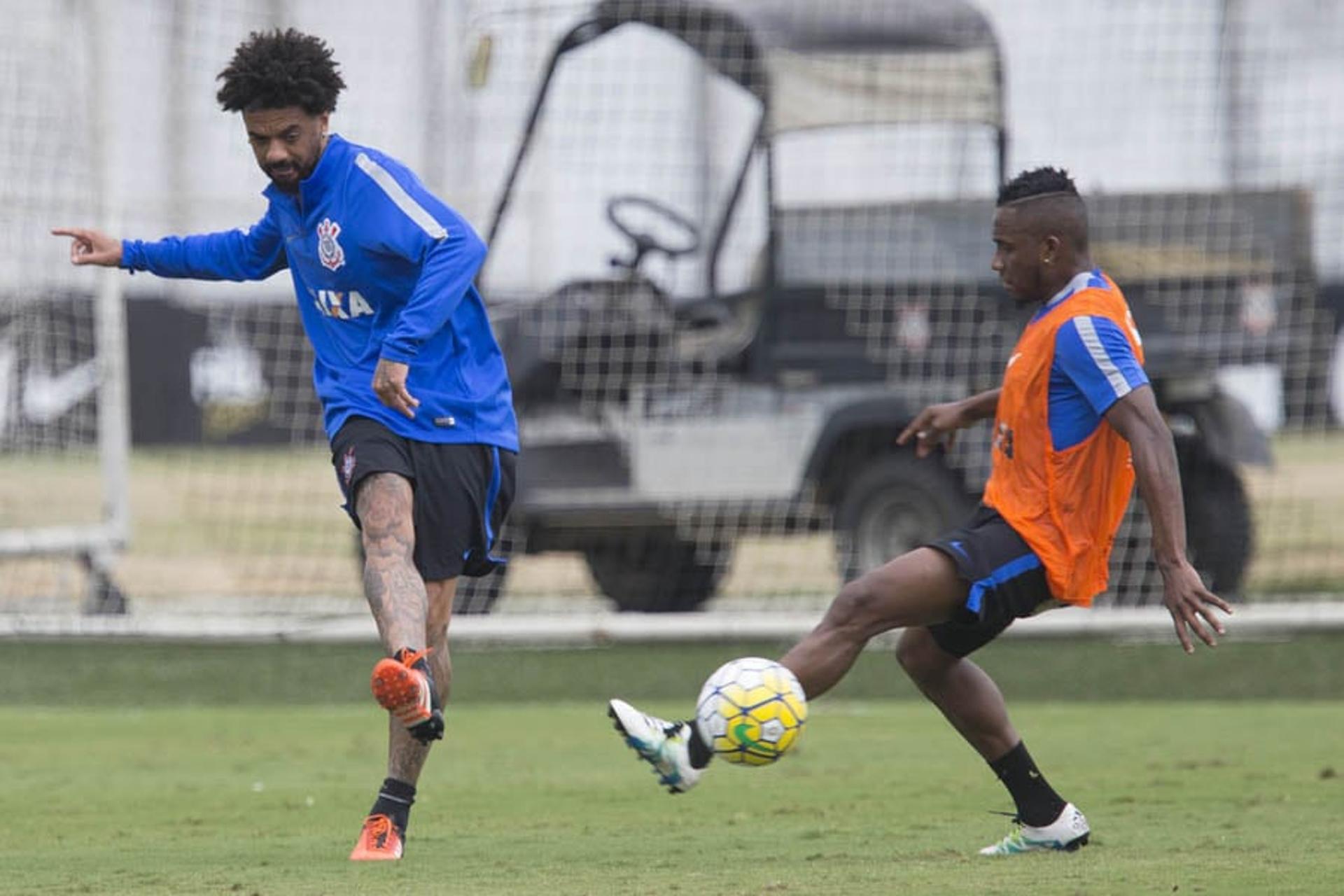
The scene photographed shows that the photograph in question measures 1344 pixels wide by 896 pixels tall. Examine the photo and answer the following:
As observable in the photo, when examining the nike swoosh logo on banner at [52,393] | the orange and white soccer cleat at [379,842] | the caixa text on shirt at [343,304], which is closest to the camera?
the orange and white soccer cleat at [379,842]

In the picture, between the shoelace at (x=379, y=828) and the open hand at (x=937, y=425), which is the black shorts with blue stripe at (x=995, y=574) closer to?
the open hand at (x=937, y=425)

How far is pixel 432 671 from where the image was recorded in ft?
20.4

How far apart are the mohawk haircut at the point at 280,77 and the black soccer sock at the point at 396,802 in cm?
186

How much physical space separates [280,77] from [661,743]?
208 centimetres

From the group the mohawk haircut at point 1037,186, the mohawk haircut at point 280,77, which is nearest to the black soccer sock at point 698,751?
the mohawk haircut at point 1037,186

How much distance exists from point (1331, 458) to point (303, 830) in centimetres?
997

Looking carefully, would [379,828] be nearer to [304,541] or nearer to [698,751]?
[698,751]

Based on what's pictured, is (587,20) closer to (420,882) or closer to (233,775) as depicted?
(233,775)

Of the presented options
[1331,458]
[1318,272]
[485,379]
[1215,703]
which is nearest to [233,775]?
[485,379]

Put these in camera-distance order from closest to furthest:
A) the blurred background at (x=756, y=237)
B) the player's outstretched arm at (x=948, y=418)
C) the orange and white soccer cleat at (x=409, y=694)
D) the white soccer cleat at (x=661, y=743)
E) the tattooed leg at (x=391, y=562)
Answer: the orange and white soccer cleat at (x=409, y=694), the white soccer cleat at (x=661, y=743), the tattooed leg at (x=391, y=562), the player's outstretched arm at (x=948, y=418), the blurred background at (x=756, y=237)

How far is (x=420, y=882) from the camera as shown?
17.7 ft

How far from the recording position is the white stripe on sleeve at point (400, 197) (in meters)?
6.02

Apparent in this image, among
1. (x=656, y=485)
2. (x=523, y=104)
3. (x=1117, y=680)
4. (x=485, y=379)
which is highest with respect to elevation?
(x=523, y=104)

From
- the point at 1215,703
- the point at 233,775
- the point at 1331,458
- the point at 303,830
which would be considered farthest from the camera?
the point at 1331,458
